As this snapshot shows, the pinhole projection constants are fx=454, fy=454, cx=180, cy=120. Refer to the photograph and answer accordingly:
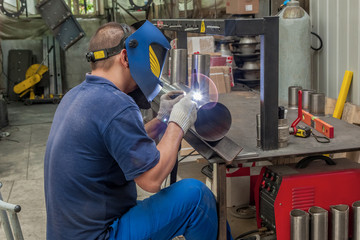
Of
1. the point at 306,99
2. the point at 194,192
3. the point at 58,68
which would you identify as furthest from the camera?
the point at 58,68

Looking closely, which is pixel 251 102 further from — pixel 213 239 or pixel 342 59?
pixel 213 239

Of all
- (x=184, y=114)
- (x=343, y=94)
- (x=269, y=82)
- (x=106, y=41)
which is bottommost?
(x=343, y=94)

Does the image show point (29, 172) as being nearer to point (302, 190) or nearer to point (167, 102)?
point (167, 102)

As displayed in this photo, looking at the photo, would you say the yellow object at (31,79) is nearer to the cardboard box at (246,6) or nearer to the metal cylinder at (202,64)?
the cardboard box at (246,6)

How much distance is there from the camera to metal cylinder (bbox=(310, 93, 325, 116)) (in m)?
2.90

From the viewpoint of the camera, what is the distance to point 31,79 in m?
9.12

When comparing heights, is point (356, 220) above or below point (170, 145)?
below

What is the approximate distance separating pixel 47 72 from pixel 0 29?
137cm

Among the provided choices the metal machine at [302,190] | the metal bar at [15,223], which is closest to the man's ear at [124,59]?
the metal bar at [15,223]

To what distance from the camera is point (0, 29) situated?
388 inches

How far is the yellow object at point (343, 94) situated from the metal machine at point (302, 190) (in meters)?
1.54

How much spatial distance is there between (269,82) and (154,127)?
654mm

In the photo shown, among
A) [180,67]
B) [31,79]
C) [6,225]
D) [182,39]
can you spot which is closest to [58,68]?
[31,79]

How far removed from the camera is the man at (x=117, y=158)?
5.65 ft
